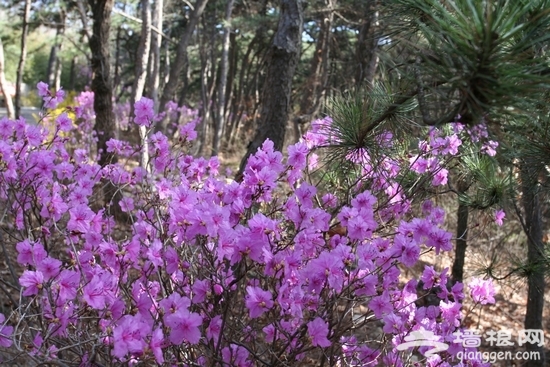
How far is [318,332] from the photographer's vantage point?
5.44 feet

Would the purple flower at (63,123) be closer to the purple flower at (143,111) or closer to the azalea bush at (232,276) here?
the azalea bush at (232,276)

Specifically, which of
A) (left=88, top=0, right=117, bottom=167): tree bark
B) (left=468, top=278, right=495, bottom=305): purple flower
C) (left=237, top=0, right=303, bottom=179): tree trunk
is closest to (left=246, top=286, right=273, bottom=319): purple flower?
(left=468, top=278, right=495, bottom=305): purple flower

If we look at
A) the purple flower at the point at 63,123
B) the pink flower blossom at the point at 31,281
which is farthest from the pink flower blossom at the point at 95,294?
the purple flower at the point at 63,123

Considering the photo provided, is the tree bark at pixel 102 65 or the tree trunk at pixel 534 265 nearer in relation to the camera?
the tree trunk at pixel 534 265

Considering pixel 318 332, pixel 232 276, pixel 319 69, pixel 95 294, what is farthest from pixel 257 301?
pixel 319 69

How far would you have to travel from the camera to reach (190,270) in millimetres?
2029

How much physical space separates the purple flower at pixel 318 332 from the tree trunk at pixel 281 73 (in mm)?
1971

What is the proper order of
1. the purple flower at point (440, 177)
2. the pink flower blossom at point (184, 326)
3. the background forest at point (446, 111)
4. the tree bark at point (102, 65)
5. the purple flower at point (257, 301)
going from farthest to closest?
the tree bark at point (102, 65) < the purple flower at point (440, 177) < the purple flower at point (257, 301) < the pink flower blossom at point (184, 326) < the background forest at point (446, 111)

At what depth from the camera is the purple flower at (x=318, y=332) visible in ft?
5.42

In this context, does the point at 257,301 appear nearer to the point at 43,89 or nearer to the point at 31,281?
the point at 31,281

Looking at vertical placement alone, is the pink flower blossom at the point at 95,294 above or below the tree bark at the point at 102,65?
below

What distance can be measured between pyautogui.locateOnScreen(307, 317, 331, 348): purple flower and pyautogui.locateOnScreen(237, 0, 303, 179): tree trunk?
1.97m

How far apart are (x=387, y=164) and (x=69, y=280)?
1510 mm

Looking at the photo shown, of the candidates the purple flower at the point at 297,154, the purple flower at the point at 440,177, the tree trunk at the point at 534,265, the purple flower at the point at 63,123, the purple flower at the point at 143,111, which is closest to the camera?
the purple flower at the point at 297,154
